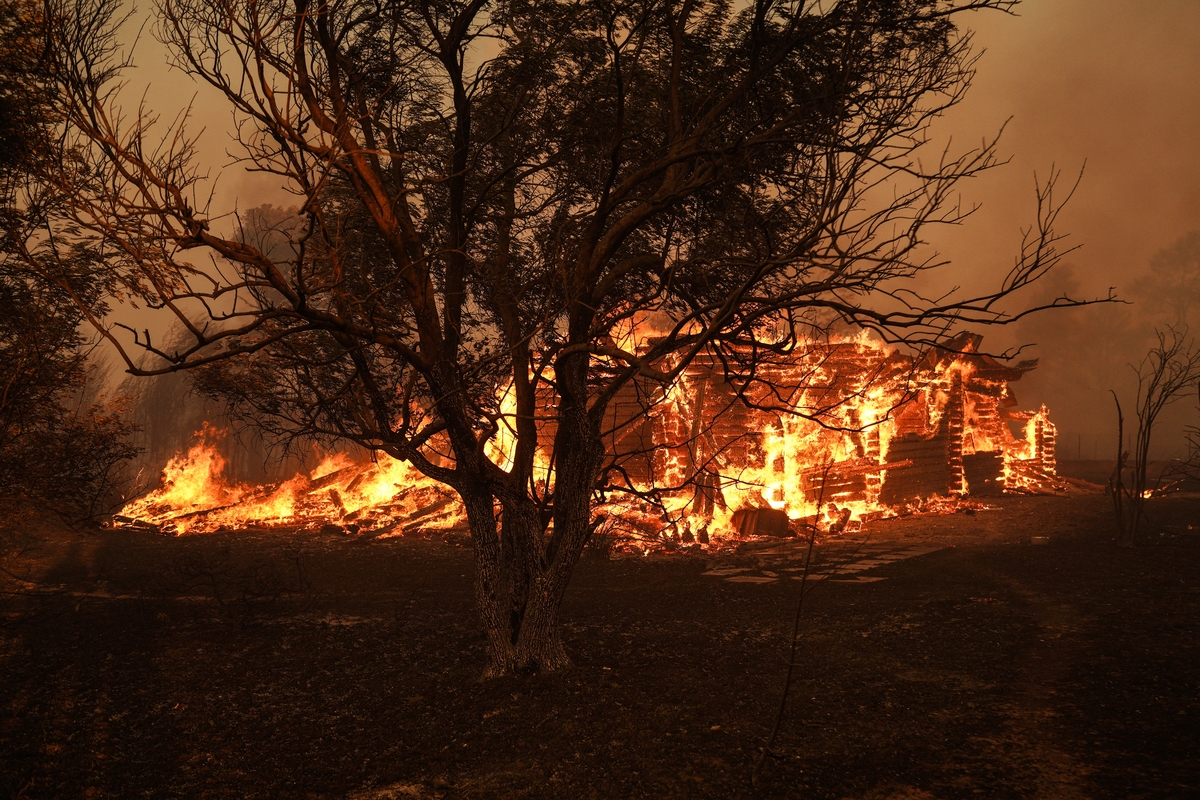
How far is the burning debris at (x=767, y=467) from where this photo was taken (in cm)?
1576

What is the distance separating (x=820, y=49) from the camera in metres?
6.12

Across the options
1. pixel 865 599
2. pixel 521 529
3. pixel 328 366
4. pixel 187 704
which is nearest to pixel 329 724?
pixel 187 704

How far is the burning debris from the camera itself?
51.7ft

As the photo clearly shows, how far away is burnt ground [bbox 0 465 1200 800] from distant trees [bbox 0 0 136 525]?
5.27 ft

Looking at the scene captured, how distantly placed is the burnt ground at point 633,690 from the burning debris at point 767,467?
14.7ft

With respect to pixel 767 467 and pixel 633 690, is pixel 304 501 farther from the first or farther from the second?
pixel 633 690

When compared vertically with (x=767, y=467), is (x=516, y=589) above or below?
below

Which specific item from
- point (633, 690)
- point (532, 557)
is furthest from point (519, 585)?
point (633, 690)

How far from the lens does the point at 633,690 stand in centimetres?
612

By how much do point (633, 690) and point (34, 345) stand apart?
6.32 metres

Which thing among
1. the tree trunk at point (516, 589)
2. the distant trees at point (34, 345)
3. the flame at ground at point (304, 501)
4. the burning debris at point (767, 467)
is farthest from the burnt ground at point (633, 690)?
the flame at ground at point (304, 501)

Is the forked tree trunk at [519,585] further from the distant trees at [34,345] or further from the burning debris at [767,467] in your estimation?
the burning debris at [767,467]

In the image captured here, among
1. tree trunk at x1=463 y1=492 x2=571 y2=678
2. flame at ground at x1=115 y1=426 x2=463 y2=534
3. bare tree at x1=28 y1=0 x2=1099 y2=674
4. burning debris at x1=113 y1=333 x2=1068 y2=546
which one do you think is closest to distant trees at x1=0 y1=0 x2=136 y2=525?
bare tree at x1=28 y1=0 x2=1099 y2=674

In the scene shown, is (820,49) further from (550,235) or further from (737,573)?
(737,573)
